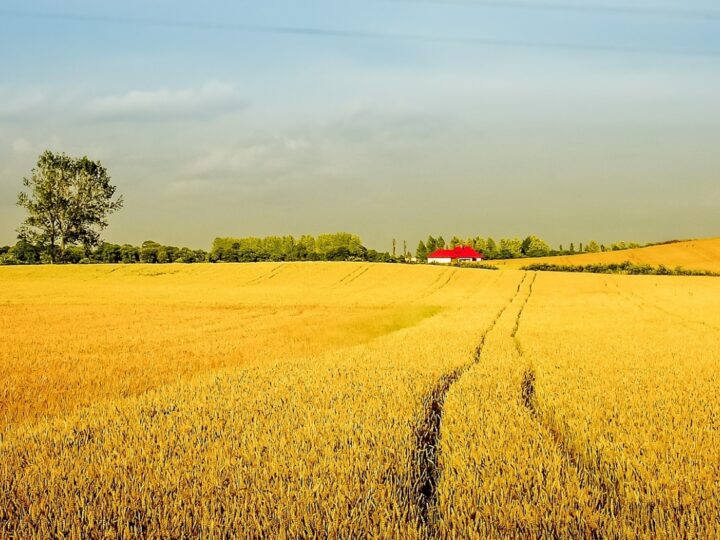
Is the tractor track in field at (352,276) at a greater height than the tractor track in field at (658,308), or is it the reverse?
the tractor track in field at (352,276)

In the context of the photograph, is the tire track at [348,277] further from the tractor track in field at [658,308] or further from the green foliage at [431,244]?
the green foliage at [431,244]

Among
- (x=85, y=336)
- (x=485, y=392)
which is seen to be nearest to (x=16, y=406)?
(x=485, y=392)

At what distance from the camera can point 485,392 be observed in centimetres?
776

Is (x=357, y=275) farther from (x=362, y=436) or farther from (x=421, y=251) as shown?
(x=421, y=251)

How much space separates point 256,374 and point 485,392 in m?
3.91

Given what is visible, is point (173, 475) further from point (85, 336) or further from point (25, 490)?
point (85, 336)

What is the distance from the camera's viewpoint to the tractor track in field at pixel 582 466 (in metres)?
4.00

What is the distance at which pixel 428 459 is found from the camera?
5105mm

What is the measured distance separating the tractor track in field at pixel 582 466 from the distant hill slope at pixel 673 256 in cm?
6402

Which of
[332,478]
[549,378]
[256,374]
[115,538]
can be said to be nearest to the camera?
[115,538]

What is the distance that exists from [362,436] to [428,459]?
0.72 m

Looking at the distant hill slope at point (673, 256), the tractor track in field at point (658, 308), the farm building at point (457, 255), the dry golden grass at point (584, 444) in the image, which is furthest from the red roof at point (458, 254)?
the dry golden grass at point (584, 444)

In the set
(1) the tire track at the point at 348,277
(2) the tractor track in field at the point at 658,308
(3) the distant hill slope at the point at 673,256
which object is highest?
(3) the distant hill slope at the point at 673,256

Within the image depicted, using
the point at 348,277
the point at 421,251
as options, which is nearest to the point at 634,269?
→ the point at 348,277
